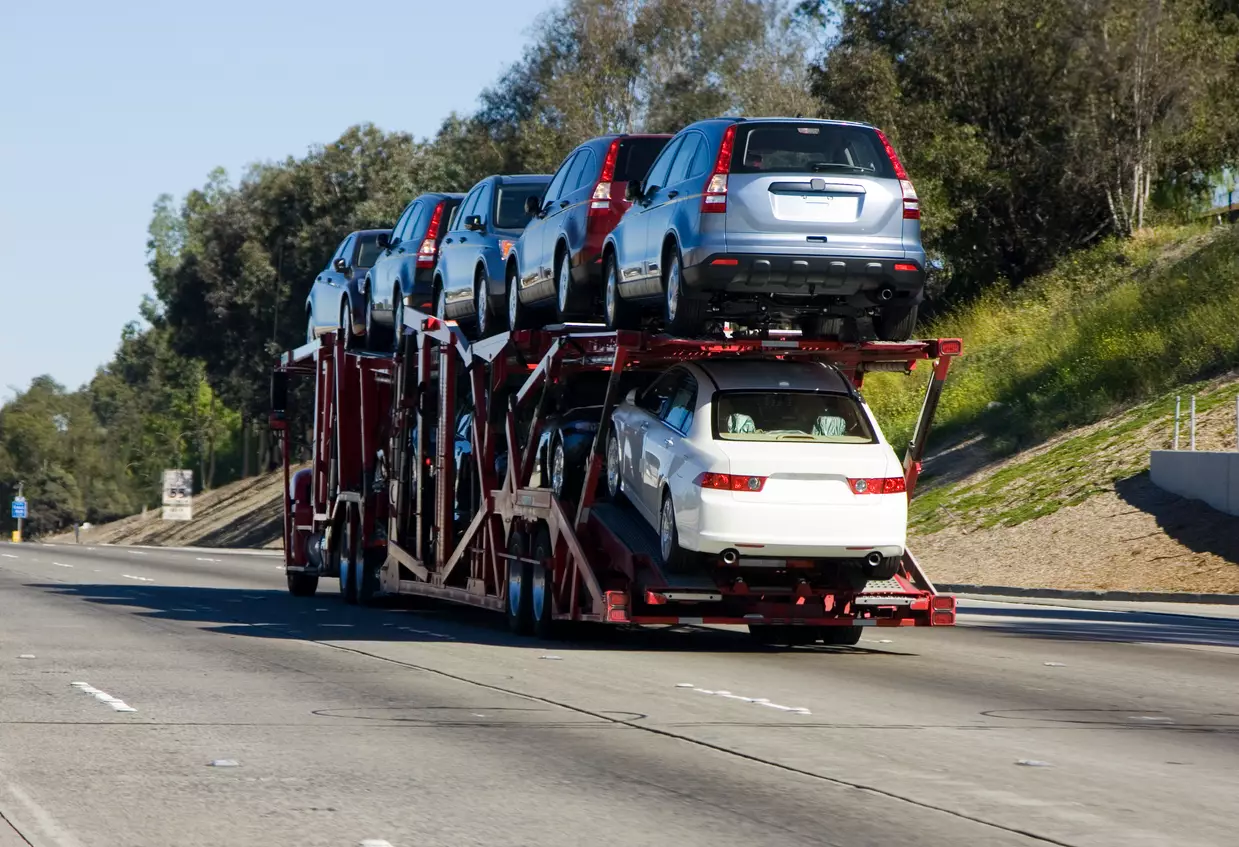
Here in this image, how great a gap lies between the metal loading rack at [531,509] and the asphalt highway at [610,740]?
18.2 inches

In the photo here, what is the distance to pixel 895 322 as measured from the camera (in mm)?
15625

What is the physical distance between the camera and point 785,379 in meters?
15.7

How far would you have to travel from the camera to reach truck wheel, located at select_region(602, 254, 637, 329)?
1641cm

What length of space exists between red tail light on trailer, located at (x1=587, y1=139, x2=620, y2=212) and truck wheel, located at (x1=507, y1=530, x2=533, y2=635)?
2.96m

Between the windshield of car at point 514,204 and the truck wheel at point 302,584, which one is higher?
the windshield of car at point 514,204

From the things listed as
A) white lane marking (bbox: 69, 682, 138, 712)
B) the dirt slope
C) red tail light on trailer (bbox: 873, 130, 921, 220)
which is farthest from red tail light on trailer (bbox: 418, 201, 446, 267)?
the dirt slope

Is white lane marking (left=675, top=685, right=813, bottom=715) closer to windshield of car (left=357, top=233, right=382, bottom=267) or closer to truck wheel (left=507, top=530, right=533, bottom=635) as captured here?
truck wheel (left=507, top=530, right=533, bottom=635)

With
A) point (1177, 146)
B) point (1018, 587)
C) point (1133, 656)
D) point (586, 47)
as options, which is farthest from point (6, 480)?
point (1133, 656)

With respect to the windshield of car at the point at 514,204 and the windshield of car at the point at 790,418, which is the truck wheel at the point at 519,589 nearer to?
the windshield of car at the point at 790,418

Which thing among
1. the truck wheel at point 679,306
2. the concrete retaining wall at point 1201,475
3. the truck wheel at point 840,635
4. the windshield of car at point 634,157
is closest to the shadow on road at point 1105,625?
the truck wheel at point 840,635

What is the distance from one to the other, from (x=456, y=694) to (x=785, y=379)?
441 centimetres

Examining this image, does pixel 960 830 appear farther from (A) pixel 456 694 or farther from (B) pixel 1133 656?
(B) pixel 1133 656

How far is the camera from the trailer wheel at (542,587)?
16625 millimetres

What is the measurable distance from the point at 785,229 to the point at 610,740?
18.4 feet
